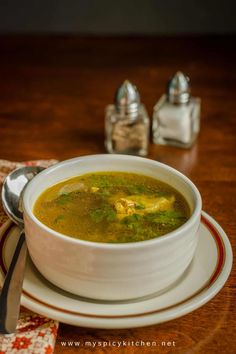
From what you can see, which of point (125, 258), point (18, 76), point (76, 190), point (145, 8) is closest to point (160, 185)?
point (76, 190)

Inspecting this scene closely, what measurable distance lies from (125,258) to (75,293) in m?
0.11

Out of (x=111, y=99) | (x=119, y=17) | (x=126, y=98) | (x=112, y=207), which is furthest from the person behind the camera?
(x=119, y=17)

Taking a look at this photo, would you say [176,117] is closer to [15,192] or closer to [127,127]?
[127,127]

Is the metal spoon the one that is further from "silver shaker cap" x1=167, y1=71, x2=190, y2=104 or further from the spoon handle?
"silver shaker cap" x1=167, y1=71, x2=190, y2=104

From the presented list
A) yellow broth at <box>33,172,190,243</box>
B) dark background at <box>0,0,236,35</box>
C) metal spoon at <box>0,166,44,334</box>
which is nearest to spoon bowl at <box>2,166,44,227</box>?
metal spoon at <box>0,166,44,334</box>

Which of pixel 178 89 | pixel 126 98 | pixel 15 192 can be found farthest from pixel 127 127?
pixel 15 192

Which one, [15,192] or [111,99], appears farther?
[111,99]

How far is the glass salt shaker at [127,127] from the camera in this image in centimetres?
174

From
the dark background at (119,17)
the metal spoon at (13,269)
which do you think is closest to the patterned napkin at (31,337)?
the metal spoon at (13,269)

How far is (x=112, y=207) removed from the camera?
1.10m

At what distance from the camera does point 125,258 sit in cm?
95

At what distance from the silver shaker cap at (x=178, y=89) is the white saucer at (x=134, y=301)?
74cm

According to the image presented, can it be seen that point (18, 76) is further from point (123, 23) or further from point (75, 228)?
point (75, 228)

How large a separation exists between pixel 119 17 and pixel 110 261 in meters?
2.09
